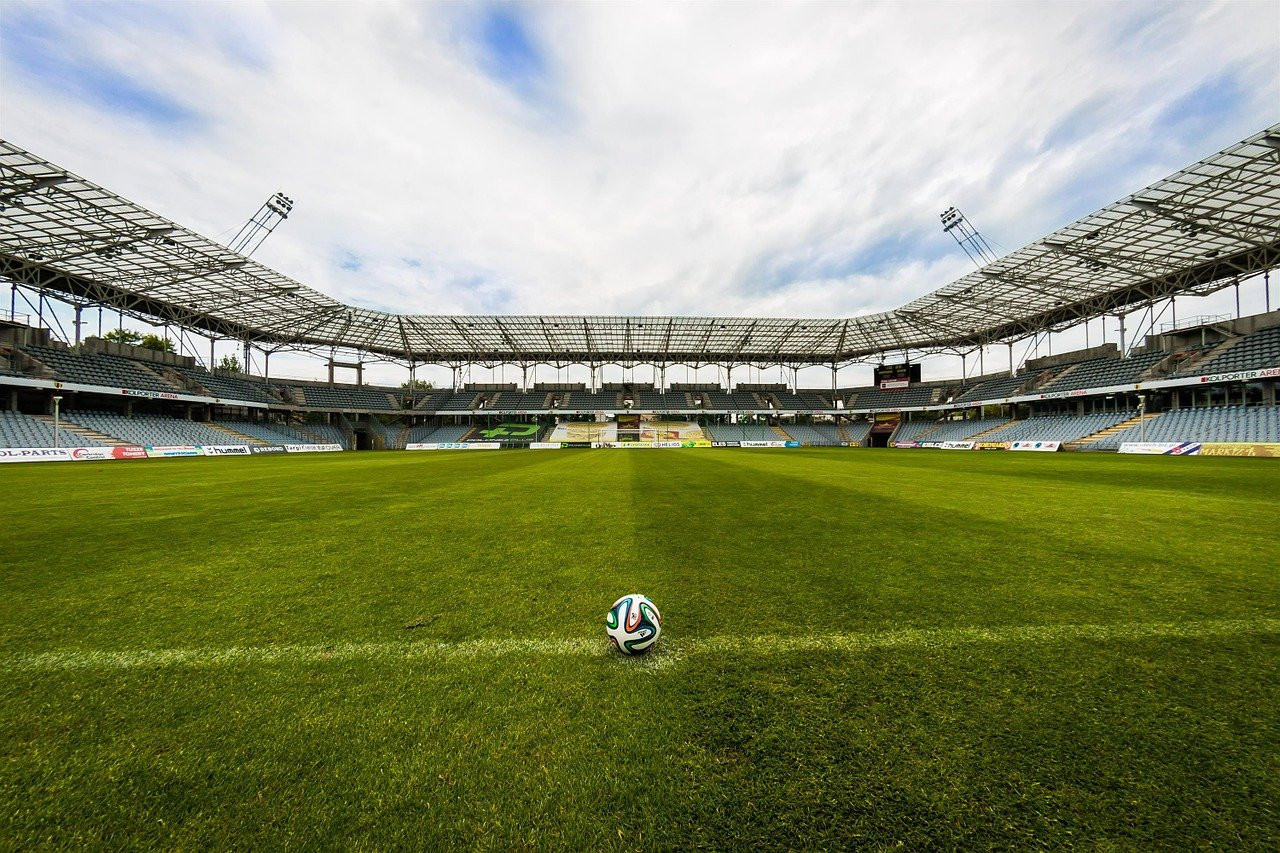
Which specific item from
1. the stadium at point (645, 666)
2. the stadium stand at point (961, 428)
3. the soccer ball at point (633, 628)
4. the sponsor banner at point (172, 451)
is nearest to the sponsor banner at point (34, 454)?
the sponsor banner at point (172, 451)

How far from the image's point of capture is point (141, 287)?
1229 inches

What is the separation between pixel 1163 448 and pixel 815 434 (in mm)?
29928

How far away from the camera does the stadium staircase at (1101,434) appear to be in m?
31.3

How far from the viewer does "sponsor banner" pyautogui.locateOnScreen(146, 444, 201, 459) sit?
28609 millimetres

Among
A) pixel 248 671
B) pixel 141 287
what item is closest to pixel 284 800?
pixel 248 671

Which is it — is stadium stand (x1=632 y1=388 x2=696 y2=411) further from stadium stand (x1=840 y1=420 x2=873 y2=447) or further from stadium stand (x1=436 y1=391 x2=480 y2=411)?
stadium stand (x1=436 y1=391 x2=480 y2=411)

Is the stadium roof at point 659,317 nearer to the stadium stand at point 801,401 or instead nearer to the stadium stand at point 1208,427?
the stadium stand at point 801,401

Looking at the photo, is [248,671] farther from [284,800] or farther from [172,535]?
[172,535]

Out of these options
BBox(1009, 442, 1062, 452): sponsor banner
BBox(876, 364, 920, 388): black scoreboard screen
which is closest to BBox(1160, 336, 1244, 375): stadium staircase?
BBox(1009, 442, 1062, 452): sponsor banner

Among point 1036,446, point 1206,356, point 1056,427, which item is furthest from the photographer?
point 1056,427

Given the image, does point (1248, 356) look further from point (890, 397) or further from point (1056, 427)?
point (890, 397)

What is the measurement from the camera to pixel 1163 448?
26.6 m

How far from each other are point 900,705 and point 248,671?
11.6ft

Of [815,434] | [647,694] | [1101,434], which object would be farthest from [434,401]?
[1101,434]
